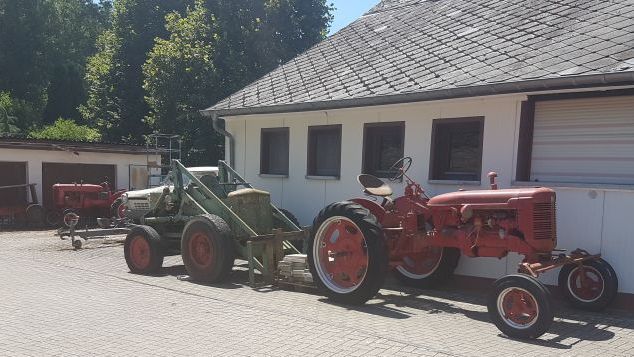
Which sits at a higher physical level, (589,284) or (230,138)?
(230,138)

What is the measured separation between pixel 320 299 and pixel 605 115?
439cm

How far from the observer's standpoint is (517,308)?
5.64 metres

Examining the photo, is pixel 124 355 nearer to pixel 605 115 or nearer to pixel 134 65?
Answer: pixel 605 115

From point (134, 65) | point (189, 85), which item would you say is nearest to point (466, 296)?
point (189, 85)

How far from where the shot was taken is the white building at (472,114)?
7.00 meters

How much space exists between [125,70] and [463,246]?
91.5 feet

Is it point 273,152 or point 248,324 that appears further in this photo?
point 273,152

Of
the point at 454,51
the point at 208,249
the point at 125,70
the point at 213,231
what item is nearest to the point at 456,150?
the point at 454,51

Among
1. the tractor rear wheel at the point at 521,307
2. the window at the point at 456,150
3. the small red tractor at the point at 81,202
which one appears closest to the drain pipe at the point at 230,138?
the window at the point at 456,150

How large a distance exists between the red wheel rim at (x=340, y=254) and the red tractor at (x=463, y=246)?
0.04 feet

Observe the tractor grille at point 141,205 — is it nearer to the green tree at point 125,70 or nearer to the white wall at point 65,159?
the white wall at point 65,159

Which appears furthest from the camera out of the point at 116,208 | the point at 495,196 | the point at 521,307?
the point at 116,208

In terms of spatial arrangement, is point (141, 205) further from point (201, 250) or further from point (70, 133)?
point (70, 133)

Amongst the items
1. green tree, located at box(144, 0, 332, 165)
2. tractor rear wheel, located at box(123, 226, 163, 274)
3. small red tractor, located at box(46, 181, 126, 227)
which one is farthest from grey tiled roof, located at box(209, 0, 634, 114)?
green tree, located at box(144, 0, 332, 165)
